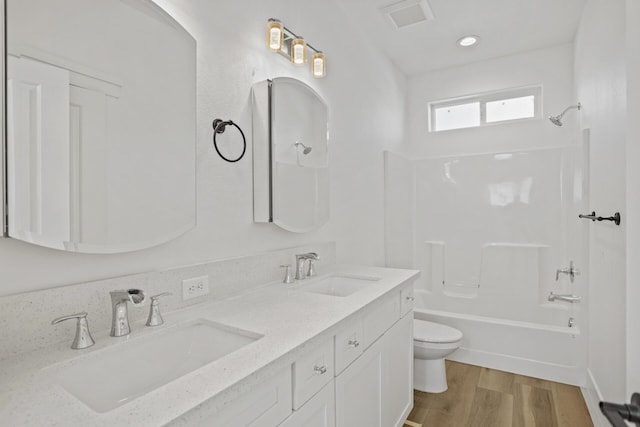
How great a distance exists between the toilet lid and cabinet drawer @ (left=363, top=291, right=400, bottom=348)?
0.73m

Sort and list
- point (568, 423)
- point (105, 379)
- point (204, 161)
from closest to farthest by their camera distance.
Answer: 1. point (105, 379)
2. point (204, 161)
3. point (568, 423)

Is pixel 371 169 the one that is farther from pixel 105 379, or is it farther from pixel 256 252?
pixel 105 379

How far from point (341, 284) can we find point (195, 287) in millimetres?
875

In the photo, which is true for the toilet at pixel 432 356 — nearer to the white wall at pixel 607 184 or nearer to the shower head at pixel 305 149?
the white wall at pixel 607 184

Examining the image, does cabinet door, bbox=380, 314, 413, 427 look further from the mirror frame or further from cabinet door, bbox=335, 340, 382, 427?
the mirror frame

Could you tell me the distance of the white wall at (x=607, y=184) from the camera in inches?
58.5

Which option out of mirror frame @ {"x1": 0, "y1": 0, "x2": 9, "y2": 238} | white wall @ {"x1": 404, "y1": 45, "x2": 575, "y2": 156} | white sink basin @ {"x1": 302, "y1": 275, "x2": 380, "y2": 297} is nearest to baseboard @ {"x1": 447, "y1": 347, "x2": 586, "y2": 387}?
white sink basin @ {"x1": 302, "y1": 275, "x2": 380, "y2": 297}

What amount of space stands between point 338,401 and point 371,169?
1985 millimetres

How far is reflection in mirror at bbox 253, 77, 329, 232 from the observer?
166 cm

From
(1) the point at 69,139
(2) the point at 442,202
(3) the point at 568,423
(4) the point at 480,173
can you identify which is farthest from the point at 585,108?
(1) the point at 69,139

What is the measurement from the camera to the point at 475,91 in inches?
135

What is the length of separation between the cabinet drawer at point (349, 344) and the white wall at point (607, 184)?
1051 mm

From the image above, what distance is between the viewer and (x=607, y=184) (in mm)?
1724

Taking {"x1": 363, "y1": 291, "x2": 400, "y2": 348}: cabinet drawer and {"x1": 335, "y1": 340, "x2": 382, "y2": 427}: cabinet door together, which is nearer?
{"x1": 335, "y1": 340, "x2": 382, "y2": 427}: cabinet door
